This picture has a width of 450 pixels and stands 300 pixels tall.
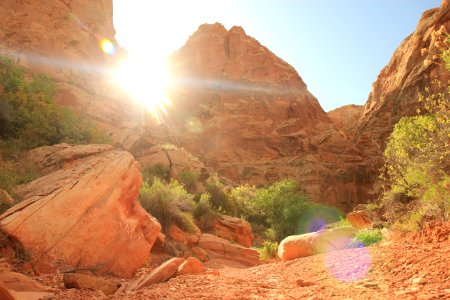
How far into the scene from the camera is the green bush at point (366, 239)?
7070 mm

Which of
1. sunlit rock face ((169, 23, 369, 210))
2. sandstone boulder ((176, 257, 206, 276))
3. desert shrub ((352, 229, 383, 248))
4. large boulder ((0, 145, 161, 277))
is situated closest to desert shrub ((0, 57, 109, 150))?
large boulder ((0, 145, 161, 277))

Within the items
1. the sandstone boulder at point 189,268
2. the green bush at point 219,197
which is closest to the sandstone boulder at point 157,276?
the sandstone boulder at point 189,268

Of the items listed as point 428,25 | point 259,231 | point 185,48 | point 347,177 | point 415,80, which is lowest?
point 259,231

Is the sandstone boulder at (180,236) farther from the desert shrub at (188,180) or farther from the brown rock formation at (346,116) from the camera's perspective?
the brown rock formation at (346,116)

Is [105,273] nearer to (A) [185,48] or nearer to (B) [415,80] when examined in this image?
(B) [415,80]

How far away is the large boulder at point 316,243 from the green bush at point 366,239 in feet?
0.60

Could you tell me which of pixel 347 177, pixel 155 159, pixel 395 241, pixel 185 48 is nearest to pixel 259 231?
pixel 155 159

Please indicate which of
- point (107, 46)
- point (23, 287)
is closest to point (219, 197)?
point (23, 287)

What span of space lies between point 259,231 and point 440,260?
18.5 meters

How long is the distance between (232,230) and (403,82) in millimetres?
30620

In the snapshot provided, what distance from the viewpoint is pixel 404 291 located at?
12.3ft

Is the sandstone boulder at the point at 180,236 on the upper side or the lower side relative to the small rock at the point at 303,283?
lower

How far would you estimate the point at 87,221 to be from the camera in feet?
21.8

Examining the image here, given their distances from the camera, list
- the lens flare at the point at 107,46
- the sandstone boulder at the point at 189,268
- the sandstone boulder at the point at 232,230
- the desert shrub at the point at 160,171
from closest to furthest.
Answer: the sandstone boulder at the point at 189,268 → the sandstone boulder at the point at 232,230 → the desert shrub at the point at 160,171 → the lens flare at the point at 107,46
